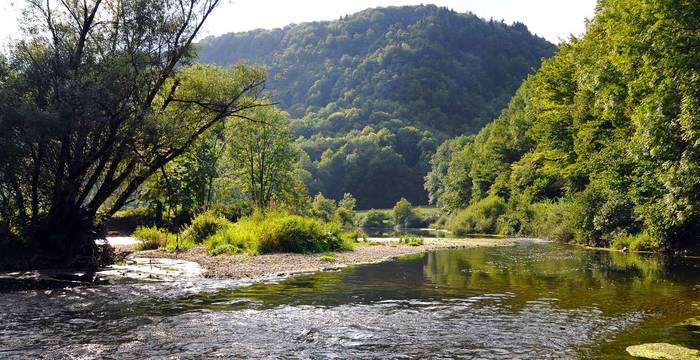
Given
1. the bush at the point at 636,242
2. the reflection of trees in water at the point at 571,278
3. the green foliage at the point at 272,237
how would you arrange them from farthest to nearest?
the bush at the point at 636,242 → the green foliage at the point at 272,237 → the reflection of trees in water at the point at 571,278

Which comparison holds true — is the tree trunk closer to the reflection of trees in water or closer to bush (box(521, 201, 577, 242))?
the reflection of trees in water

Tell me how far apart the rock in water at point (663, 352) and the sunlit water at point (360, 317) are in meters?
0.33

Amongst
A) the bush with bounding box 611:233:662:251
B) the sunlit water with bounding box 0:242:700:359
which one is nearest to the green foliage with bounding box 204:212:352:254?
the sunlit water with bounding box 0:242:700:359

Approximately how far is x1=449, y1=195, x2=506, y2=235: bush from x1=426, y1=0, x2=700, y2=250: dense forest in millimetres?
170

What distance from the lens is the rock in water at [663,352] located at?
8.18m

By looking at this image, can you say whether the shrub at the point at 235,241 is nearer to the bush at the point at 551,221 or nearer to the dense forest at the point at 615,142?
the dense forest at the point at 615,142

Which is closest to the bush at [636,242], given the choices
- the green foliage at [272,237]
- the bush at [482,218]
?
the green foliage at [272,237]

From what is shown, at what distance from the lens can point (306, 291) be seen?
15148 millimetres

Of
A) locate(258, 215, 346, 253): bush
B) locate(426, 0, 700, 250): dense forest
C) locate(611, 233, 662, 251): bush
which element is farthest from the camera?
locate(611, 233, 662, 251): bush

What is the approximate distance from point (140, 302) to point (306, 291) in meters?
4.46

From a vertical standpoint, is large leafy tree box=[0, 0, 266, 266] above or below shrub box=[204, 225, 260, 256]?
above

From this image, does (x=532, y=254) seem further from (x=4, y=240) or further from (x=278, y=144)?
(x=278, y=144)

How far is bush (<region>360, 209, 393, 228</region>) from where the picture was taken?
380ft

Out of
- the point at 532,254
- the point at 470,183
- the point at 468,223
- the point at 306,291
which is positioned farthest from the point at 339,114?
the point at 306,291
